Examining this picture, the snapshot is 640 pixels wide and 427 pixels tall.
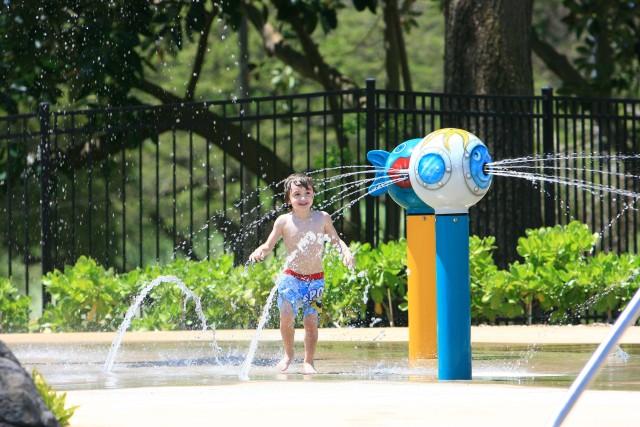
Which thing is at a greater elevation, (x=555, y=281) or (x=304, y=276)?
(x=304, y=276)

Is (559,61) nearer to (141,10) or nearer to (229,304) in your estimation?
(141,10)

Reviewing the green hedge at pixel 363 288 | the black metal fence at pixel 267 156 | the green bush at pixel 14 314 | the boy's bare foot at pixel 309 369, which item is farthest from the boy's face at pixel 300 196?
the green bush at pixel 14 314

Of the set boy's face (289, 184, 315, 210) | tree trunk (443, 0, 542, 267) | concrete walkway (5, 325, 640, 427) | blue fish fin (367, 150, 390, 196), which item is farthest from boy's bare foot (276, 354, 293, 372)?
tree trunk (443, 0, 542, 267)

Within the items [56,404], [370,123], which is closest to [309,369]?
[56,404]

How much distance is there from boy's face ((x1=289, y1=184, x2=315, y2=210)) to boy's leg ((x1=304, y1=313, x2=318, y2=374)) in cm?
74

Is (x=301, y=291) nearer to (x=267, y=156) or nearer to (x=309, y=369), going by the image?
(x=309, y=369)

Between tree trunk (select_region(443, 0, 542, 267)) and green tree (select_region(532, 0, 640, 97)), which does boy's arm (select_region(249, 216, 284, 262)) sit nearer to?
tree trunk (select_region(443, 0, 542, 267))

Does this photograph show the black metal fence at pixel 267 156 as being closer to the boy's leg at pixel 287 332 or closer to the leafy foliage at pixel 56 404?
the boy's leg at pixel 287 332

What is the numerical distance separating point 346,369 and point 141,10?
9.15m

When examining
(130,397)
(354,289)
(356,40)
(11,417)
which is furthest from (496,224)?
(356,40)

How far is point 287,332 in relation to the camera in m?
8.41

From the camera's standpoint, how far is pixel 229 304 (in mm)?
11469

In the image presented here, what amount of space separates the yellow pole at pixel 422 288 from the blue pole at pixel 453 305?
1082 mm

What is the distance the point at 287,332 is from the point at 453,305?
1512mm
